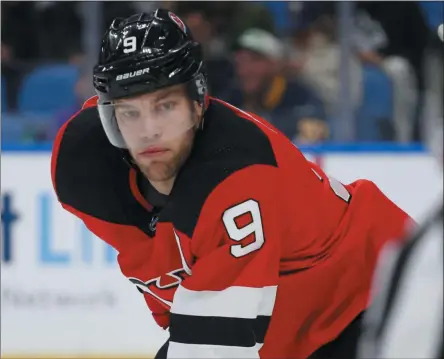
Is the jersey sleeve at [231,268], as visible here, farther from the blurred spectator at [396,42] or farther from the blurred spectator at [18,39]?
the blurred spectator at [18,39]

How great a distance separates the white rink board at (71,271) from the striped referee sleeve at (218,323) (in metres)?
1.82

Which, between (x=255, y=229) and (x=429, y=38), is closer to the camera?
(x=255, y=229)

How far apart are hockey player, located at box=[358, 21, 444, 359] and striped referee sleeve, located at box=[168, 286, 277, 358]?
658 millimetres

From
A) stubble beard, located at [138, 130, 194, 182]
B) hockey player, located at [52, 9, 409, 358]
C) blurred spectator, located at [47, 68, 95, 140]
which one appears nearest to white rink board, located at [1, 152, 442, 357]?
blurred spectator, located at [47, 68, 95, 140]

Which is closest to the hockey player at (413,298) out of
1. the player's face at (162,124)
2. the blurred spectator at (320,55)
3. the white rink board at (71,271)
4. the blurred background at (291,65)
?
the player's face at (162,124)

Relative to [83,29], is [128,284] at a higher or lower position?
lower

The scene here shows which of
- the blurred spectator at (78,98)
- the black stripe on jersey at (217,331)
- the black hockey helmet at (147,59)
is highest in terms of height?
the black hockey helmet at (147,59)

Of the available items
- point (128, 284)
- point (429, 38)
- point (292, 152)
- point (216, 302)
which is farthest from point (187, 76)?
point (429, 38)

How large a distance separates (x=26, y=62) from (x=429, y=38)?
1.72 m

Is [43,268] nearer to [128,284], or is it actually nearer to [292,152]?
[128,284]

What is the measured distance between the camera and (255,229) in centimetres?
158

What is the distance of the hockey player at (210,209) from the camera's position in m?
1.59

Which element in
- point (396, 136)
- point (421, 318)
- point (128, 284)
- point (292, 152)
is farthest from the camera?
point (396, 136)

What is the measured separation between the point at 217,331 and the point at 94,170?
0.50 meters
